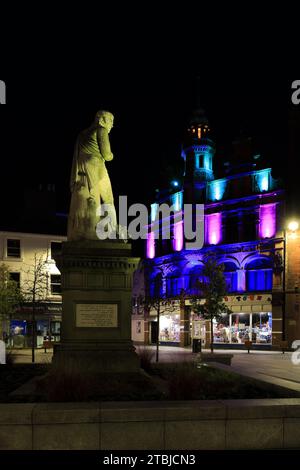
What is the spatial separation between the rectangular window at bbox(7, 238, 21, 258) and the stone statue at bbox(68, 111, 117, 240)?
36.1 metres

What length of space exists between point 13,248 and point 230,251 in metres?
19.9

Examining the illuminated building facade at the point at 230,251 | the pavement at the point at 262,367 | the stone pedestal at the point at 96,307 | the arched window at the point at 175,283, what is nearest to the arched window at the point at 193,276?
the illuminated building facade at the point at 230,251

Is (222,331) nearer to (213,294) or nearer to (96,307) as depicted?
(213,294)

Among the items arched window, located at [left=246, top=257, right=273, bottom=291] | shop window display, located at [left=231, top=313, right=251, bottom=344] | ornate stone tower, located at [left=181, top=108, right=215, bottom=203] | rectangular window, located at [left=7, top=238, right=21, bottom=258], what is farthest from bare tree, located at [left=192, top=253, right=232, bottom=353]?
rectangular window, located at [left=7, top=238, right=21, bottom=258]

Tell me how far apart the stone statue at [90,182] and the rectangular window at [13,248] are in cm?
3608

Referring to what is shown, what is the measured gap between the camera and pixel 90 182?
14.0 m

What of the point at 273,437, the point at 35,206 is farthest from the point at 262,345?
the point at 273,437

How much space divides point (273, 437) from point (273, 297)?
1554 inches

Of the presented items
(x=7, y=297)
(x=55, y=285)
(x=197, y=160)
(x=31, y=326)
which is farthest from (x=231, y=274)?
(x=7, y=297)

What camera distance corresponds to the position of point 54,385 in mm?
9430

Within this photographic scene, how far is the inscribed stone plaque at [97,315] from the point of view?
12.9 metres

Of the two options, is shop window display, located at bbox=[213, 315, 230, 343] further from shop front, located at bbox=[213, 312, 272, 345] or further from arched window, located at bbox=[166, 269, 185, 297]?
arched window, located at bbox=[166, 269, 185, 297]

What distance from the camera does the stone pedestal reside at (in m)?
12.7

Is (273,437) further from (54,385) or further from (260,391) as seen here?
(54,385)
